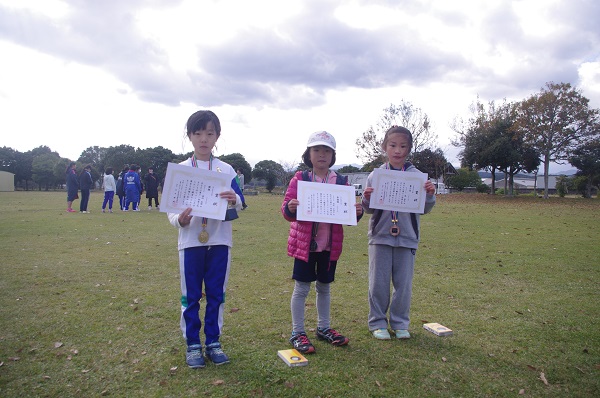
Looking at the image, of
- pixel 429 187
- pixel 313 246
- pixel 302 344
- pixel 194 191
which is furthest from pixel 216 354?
pixel 429 187

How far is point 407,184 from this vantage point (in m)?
3.98

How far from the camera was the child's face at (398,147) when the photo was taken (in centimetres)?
409

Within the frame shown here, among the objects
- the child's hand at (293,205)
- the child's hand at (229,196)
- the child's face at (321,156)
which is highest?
the child's face at (321,156)

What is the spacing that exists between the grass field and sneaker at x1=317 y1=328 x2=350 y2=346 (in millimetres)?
72

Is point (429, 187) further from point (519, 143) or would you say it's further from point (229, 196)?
point (519, 143)

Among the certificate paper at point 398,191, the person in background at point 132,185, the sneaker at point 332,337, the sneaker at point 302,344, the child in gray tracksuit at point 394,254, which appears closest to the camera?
the sneaker at point 302,344

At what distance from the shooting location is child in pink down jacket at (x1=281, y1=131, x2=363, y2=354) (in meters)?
3.70

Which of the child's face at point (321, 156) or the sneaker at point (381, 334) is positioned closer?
the child's face at point (321, 156)

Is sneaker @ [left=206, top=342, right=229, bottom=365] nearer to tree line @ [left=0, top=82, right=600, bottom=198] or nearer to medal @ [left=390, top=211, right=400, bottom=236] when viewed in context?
medal @ [left=390, top=211, right=400, bottom=236]

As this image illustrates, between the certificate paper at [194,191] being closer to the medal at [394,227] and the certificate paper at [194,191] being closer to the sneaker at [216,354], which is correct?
the sneaker at [216,354]

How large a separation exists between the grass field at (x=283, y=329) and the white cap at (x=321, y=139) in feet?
6.22

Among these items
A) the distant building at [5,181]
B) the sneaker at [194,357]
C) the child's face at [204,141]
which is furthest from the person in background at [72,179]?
the distant building at [5,181]

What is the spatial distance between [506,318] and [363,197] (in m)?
2.26

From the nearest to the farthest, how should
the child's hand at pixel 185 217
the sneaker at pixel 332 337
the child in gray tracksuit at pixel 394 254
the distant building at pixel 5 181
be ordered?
the child's hand at pixel 185 217 → the sneaker at pixel 332 337 → the child in gray tracksuit at pixel 394 254 → the distant building at pixel 5 181
